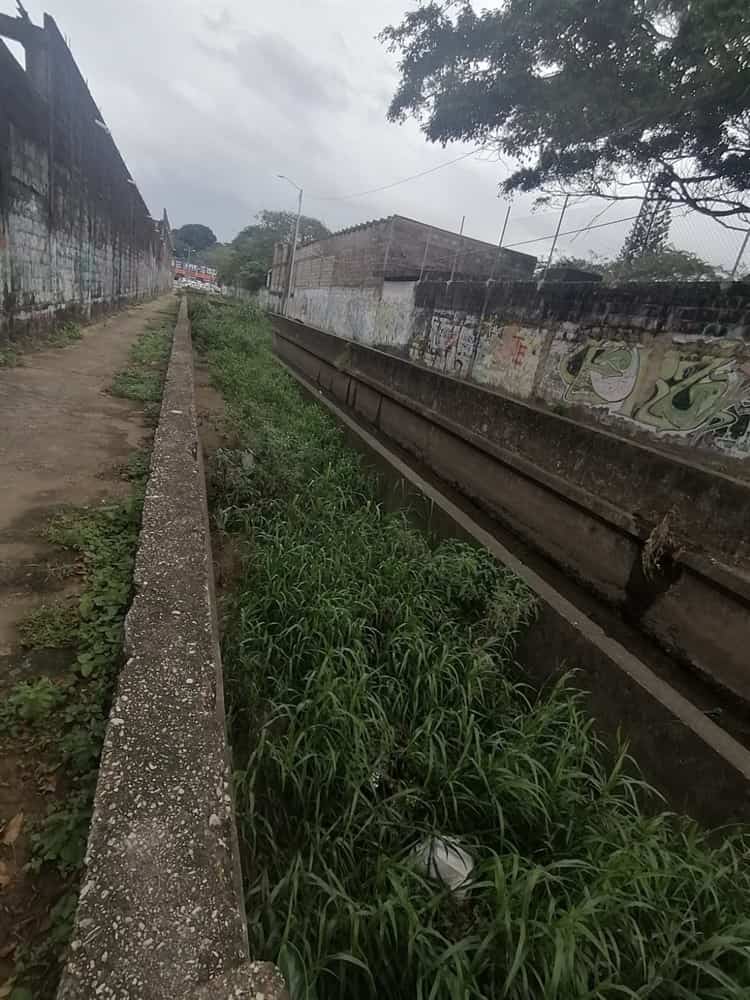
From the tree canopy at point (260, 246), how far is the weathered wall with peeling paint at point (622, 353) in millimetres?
32056

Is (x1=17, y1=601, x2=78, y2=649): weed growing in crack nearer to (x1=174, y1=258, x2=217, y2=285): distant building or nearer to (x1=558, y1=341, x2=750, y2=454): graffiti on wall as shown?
(x1=558, y1=341, x2=750, y2=454): graffiti on wall

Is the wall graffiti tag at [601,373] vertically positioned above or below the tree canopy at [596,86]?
below

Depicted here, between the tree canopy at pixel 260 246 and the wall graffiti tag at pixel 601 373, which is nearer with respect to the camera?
the wall graffiti tag at pixel 601 373

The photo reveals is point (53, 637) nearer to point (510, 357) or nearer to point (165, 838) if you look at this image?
→ point (165, 838)

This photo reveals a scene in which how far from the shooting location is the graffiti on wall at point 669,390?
4.51m

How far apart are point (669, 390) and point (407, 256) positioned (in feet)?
44.4

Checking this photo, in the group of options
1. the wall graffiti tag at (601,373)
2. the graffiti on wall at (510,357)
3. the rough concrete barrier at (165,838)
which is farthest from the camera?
the graffiti on wall at (510,357)

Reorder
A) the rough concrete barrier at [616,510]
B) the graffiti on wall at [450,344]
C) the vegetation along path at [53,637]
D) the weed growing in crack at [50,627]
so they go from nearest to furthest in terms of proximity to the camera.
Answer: the vegetation along path at [53,637], the weed growing in crack at [50,627], the rough concrete barrier at [616,510], the graffiti on wall at [450,344]

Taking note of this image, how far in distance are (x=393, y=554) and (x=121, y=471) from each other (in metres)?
2.24

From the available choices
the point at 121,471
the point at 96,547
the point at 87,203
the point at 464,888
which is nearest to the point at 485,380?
the point at 121,471

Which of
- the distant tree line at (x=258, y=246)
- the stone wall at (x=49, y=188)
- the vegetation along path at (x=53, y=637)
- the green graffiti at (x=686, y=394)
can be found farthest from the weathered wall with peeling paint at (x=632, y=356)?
the distant tree line at (x=258, y=246)

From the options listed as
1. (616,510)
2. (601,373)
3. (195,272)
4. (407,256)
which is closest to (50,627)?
(616,510)

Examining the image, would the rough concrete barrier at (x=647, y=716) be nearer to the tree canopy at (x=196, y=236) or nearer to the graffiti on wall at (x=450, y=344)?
the graffiti on wall at (x=450, y=344)

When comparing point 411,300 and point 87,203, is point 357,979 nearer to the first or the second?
point 411,300
